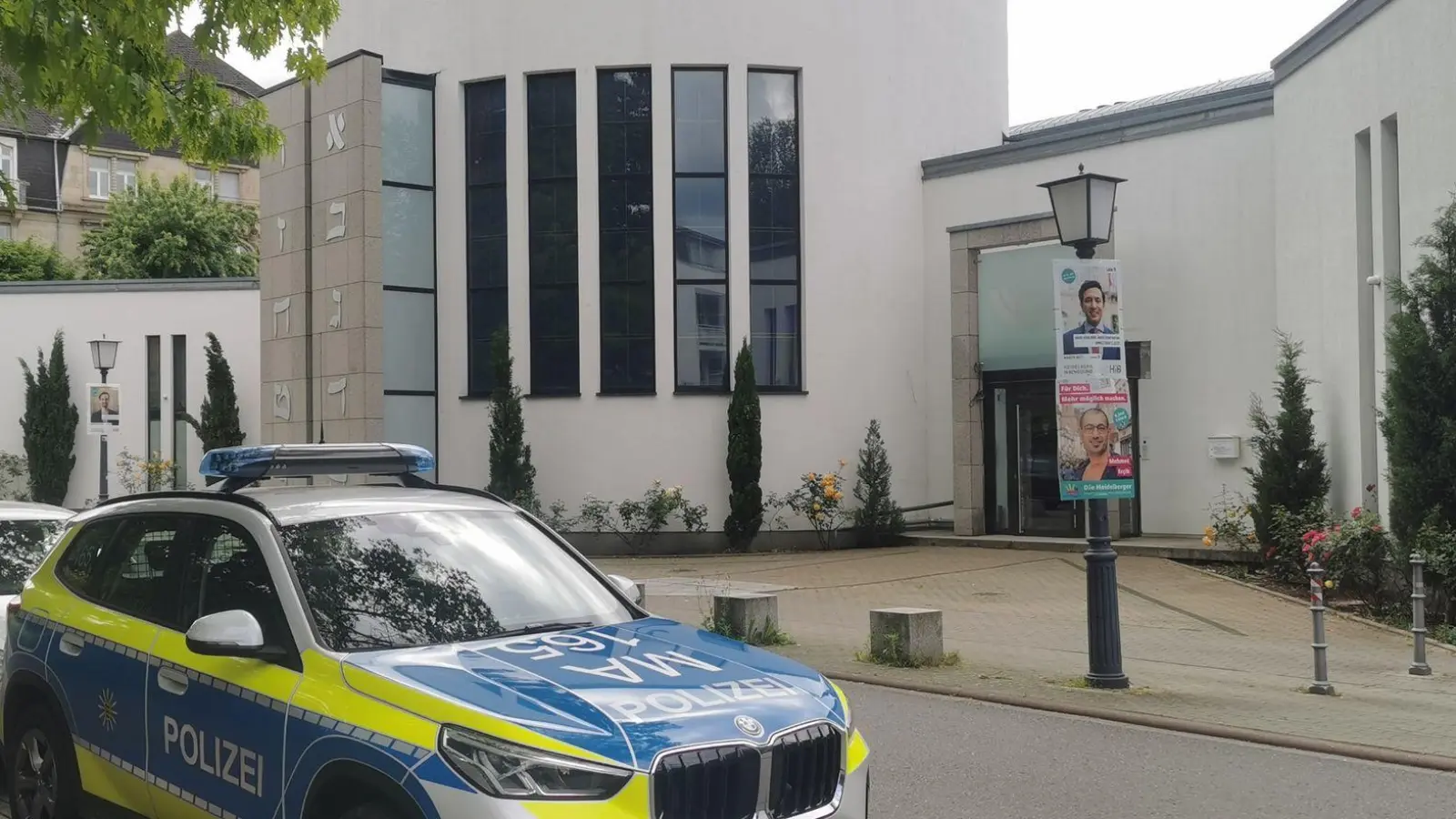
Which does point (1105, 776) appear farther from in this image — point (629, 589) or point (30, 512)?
point (30, 512)

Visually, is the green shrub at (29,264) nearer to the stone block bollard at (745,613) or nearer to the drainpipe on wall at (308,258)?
the drainpipe on wall at (308,258)

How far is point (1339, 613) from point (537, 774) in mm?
12935

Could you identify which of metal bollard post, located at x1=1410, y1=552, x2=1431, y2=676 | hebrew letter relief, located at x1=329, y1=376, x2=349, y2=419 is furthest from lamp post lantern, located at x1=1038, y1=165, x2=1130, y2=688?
hebrew letter relief, located at x1=329, y1=376, x2=349, y2=419

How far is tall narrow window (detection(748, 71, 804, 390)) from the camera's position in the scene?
24.8 metres

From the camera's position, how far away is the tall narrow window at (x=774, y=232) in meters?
24.8

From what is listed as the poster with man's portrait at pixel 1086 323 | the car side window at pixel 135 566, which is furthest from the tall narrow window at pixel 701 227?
the car side window at pixel 135 566

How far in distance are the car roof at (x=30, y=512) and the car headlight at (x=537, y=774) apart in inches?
218

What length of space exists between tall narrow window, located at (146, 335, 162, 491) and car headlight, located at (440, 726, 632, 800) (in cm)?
3137

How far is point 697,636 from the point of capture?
5.54 m

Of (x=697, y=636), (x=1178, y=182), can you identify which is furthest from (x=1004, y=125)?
(x=697, y=636)

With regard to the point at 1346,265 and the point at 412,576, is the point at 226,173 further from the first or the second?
the point at 412,576

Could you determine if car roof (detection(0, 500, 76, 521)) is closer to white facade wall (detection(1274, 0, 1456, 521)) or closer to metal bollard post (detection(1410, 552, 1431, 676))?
metal bollard post (detection(1410, 552, 1431, 676))

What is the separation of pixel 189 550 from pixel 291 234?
878 inches

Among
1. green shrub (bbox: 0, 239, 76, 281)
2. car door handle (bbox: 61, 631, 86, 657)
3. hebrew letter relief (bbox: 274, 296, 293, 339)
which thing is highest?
green shrub (bbox: 0, 239, 76, 281)
